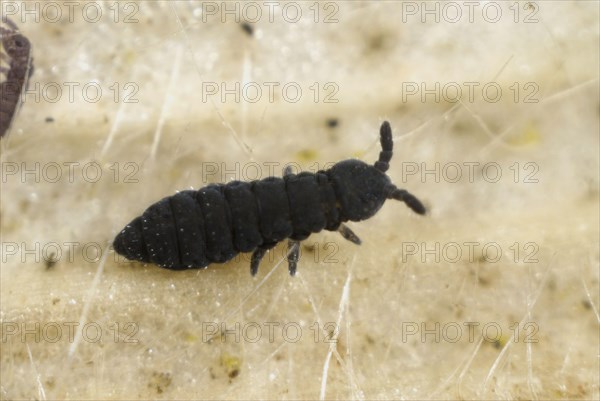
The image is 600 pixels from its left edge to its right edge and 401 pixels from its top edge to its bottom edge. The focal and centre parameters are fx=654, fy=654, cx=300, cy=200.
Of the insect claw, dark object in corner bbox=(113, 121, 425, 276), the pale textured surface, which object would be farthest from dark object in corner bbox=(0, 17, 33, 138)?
the insect claw

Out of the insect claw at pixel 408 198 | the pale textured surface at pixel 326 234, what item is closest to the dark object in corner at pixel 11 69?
the pale textured surface at pixel 326 234

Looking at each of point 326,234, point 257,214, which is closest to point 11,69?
point 257,214

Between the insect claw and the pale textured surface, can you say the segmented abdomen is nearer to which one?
the pale textured surface

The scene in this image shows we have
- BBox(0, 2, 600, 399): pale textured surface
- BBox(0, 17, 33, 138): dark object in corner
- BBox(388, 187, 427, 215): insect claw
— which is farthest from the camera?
BBox(0, 17, 33, 138): dark object in corner

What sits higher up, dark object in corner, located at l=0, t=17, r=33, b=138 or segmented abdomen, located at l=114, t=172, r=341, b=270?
dark object in corner, located at l=0, t=17, r=33, b=138

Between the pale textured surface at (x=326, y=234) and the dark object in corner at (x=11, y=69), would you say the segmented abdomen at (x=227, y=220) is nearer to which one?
the pale textured surface at (x=326, y=234)

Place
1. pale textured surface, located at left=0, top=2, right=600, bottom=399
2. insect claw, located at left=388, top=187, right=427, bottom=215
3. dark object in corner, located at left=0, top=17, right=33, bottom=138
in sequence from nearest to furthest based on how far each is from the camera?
1. pale textured surface, located at left=0, top=2, right=600, bottom=399
2. insect claw, located at left=388, top=187, right=427, bottom=215
3. dark object in corner, located at left=0, top=17, right=33, bottom=138
